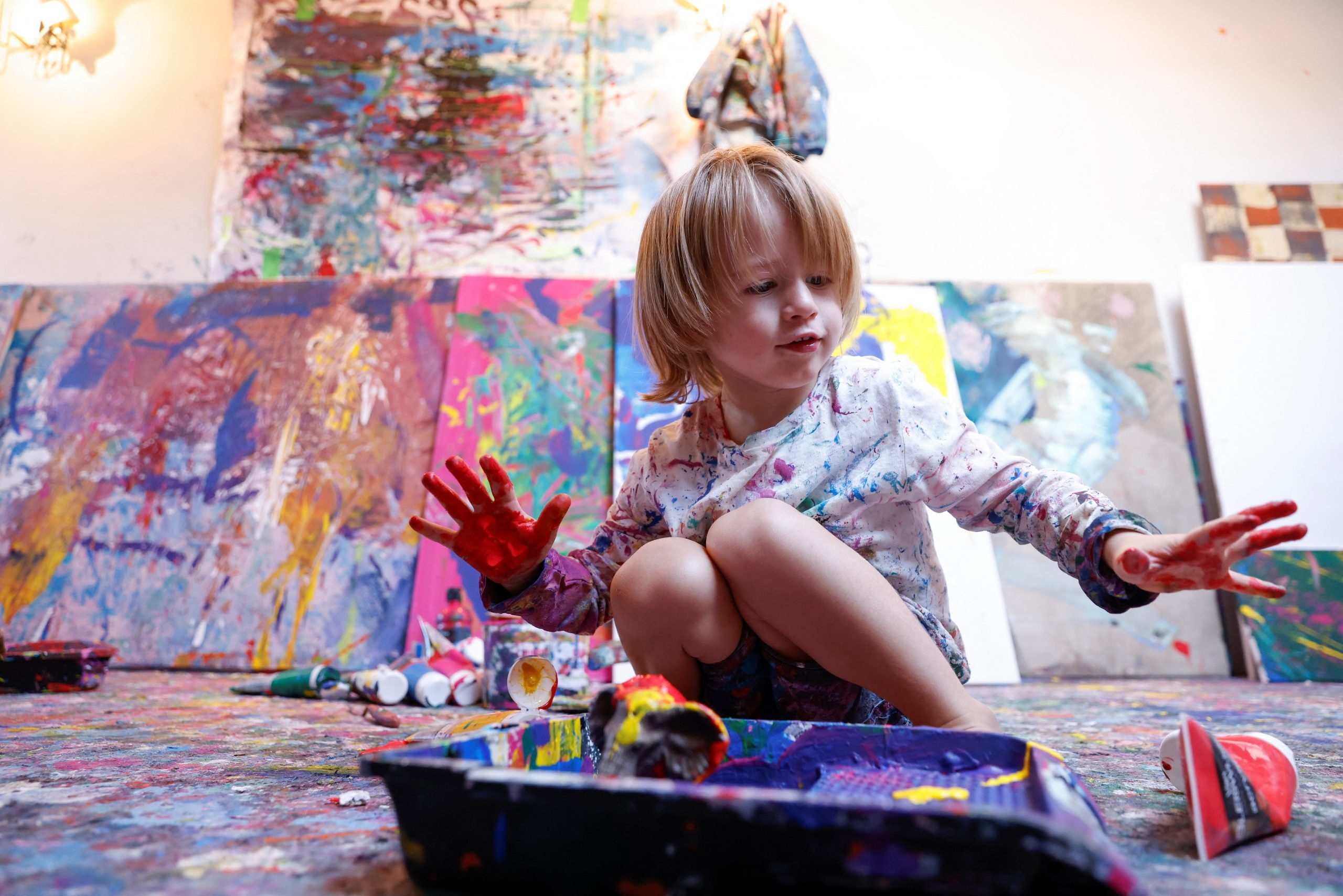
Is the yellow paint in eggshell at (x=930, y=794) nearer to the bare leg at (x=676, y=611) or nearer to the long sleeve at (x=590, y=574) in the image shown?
the bare leg at (x=676, y=611)

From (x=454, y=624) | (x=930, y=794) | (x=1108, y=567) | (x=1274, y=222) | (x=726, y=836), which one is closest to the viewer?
(x=726, y=836)

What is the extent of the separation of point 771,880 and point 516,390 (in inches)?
80.6

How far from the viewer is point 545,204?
8.84ft

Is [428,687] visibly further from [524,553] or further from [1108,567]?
[1108,567]

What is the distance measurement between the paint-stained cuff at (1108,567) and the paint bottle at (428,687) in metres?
1.15

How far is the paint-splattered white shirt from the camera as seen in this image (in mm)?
902

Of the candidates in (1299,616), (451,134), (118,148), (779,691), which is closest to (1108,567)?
(779,691)

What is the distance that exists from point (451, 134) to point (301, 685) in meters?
1.78

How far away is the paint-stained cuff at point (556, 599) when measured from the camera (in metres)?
0.91

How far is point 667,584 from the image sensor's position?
826 mm

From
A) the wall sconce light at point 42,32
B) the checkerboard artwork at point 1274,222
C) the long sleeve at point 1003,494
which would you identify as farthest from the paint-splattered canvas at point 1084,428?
the wall sconce light at point 42,32

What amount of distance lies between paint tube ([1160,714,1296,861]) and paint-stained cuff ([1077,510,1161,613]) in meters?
0.13

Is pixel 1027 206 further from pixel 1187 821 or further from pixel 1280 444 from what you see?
pixel 1187 821

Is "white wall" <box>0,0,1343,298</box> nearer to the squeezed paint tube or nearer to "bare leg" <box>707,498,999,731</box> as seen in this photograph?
the squeezed paint tube
